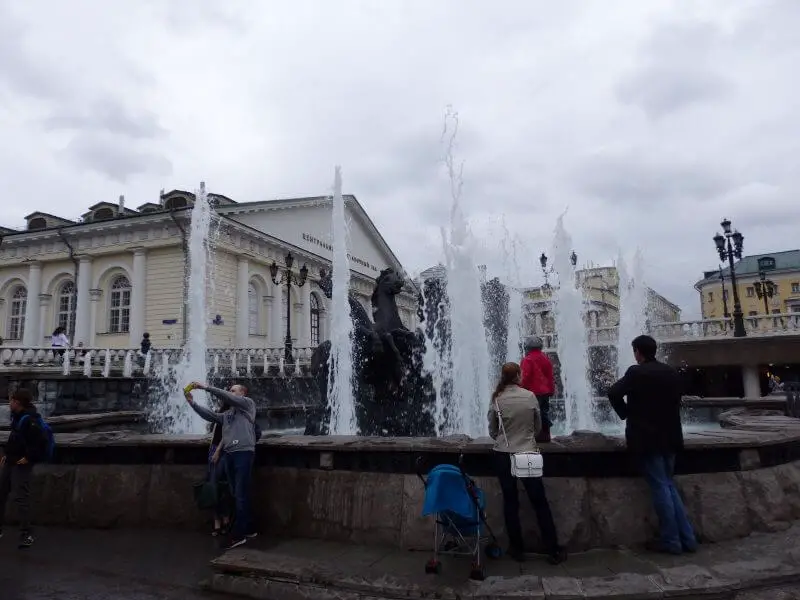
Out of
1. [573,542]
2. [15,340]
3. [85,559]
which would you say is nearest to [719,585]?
[573,542]

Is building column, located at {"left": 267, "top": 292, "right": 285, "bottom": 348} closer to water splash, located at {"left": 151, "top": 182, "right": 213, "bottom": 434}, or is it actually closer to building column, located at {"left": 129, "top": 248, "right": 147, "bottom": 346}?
water splash, located at {"left": 151, "top": 182, "right": 213, "bottom": 434}

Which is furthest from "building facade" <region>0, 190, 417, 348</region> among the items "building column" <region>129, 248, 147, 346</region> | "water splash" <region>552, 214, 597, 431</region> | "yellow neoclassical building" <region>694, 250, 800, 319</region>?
"yellow neoclassical building" <region>694, 250, 800, 319</region>

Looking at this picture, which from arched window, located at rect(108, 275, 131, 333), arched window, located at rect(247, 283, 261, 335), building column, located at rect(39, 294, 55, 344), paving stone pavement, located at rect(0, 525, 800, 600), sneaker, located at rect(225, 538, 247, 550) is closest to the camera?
paving stone pavement, located at rect(0, 525, 800, 600)

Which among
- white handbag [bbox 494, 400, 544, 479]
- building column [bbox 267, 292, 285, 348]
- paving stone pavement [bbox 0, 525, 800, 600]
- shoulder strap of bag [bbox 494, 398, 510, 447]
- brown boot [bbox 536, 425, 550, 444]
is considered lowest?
paving stone pavement [bbox 0, 525, 800, 600]

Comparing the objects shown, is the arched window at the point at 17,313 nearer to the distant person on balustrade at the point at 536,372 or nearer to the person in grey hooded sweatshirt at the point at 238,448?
the person in grey hooded sweatshirt at the point at 238,448

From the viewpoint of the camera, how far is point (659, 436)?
390 cm

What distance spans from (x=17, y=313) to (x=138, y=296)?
29.2ft

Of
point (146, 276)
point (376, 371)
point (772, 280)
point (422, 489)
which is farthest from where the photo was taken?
point (772, 280)

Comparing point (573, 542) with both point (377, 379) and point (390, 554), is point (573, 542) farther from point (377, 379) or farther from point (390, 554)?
point (377, 379)

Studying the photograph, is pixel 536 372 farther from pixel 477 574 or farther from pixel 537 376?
pixel 477 574

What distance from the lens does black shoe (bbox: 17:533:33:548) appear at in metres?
4.63

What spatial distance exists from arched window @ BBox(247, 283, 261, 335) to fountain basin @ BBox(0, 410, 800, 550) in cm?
2384

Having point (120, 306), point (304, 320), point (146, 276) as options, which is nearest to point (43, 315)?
point (120, 306)

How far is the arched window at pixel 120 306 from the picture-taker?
26.6 meters
